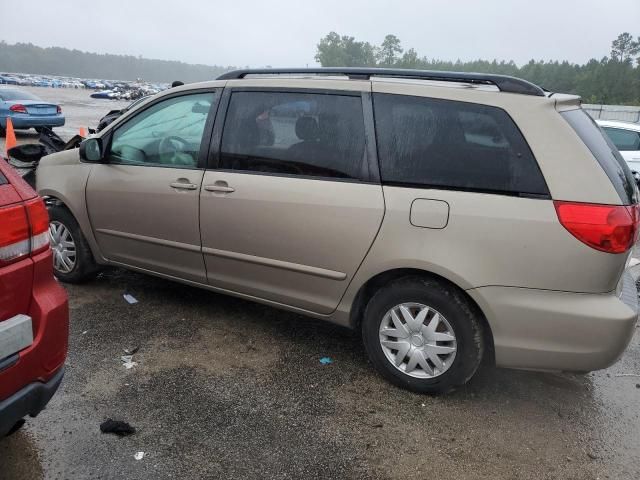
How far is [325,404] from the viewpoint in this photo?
2881 millimetres

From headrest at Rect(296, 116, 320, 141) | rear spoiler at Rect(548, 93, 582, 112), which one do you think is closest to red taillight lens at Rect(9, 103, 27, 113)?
headrest at Rect(296, 116, 320, 141)

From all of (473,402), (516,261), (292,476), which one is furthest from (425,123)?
(292,476)

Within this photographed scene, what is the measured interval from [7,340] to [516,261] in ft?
7.40

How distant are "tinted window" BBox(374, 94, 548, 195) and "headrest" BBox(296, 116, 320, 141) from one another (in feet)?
1.32

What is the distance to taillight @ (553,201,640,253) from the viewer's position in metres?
2.41

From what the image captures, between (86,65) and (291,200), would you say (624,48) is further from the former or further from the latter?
(86,65)

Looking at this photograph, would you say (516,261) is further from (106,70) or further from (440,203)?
(106,70)

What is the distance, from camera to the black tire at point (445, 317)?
2.74 metres

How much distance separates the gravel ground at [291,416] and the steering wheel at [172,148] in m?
1.20

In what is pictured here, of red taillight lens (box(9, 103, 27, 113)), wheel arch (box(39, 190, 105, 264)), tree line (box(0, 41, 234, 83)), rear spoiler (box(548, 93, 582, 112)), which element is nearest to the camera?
A: rear spoiler (box(548, 93, 582, 112))

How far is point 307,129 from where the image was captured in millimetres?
3148

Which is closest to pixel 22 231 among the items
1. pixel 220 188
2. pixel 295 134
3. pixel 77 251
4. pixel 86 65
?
pixel 220 188

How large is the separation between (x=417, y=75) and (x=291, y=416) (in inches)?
82.2

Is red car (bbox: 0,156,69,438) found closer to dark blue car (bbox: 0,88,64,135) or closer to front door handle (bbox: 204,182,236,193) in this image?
front door handle (bbox: 204,182,236,193)
